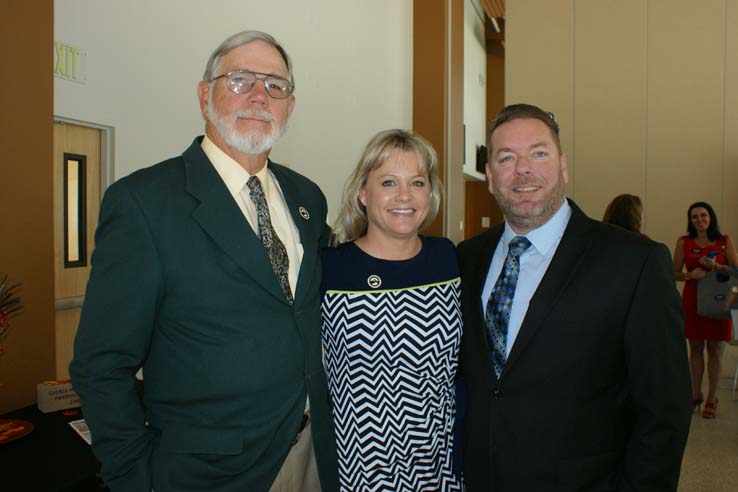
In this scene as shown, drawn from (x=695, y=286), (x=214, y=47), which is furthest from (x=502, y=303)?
(x=695, y=286)

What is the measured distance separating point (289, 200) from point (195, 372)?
69 cm

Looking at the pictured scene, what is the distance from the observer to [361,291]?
1.99m

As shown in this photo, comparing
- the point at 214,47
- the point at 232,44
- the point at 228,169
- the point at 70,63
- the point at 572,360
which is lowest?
the point at 572,360

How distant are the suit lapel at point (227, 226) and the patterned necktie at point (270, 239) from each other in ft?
0.23

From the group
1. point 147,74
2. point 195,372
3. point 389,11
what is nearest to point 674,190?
point 389,11

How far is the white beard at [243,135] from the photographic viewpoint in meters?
1.80

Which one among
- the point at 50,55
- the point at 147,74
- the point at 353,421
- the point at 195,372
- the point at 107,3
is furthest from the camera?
the point at 147,74

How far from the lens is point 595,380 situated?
170 centimetres

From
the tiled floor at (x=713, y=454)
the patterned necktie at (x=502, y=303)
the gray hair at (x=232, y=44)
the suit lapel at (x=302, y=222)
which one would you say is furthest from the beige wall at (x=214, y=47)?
the tiled floor at (x=713, y=454)

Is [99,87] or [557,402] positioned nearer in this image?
[557,402]

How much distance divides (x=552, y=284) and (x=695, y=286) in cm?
432

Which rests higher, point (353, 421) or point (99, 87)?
point (99, 87)

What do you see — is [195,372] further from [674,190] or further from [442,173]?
[674,190]

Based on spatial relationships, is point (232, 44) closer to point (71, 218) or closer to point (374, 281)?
point (374, 281)
